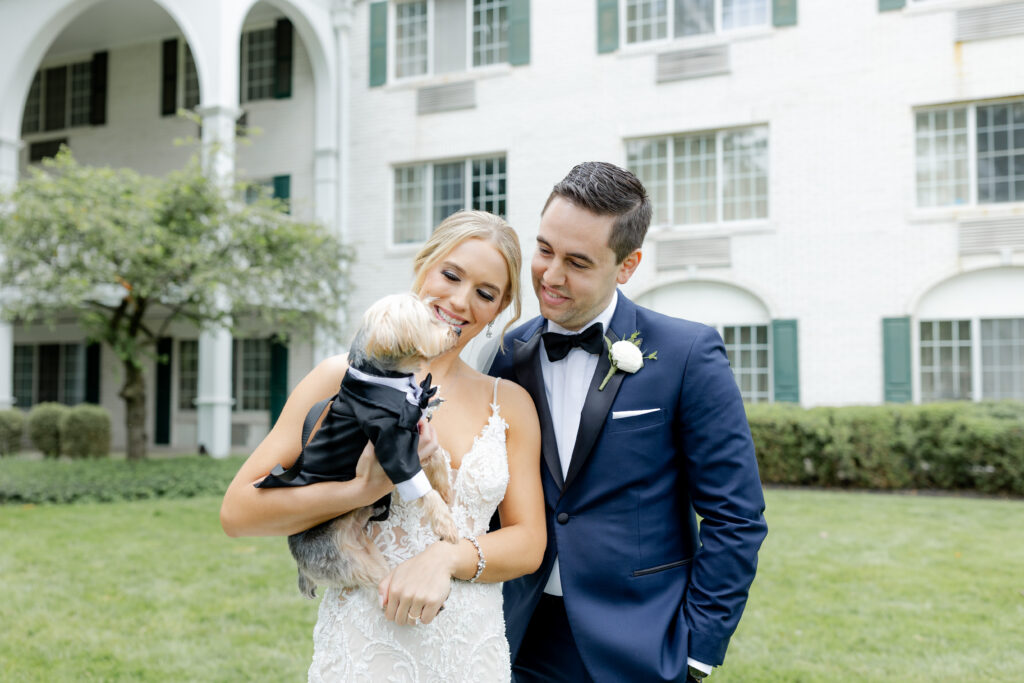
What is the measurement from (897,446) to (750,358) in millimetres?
3211

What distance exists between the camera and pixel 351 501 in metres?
1.95

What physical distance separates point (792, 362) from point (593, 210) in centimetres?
1263

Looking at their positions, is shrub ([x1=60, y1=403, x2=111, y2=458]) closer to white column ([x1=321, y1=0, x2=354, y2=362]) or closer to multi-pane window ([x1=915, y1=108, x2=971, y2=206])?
white column ([x1=321, y1=0, x2=354, y2=362])

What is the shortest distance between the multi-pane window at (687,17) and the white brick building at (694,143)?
0.04 meters

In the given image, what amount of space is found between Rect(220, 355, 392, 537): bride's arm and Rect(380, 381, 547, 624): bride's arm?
0.21m

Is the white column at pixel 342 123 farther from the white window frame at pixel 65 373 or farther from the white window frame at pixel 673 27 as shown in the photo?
the white window frame at pixel 65 373

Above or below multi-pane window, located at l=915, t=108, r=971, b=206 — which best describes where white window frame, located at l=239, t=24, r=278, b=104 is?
above

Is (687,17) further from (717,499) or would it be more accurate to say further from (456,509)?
(456,509)

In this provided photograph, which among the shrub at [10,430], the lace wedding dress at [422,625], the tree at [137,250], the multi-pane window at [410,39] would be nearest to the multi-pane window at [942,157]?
the multi-pane window at [410,39]

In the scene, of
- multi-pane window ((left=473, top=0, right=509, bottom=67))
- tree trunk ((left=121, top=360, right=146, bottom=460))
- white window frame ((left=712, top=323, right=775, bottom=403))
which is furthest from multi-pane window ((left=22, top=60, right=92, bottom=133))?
white window frame ((left=712, top=323, right=775, bottom=403))

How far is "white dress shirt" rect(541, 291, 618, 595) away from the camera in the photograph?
253 cm

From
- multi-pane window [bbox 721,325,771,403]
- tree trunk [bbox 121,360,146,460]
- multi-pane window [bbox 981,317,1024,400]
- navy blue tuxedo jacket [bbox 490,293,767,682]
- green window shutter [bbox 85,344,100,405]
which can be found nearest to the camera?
navy blue tuxedo jacket [bbox 490,293,767,682]

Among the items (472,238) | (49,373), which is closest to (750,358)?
(472,238)

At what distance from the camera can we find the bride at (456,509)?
209 centimetres
